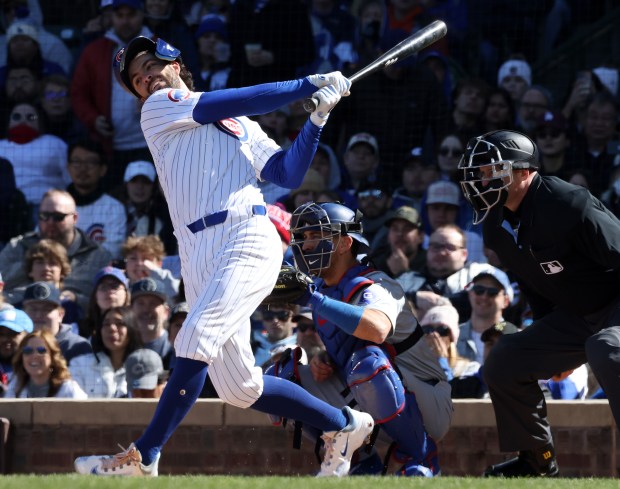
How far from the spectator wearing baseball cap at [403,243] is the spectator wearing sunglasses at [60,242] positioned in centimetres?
196

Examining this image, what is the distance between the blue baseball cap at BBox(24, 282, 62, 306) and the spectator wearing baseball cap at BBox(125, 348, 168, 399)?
3.40ft

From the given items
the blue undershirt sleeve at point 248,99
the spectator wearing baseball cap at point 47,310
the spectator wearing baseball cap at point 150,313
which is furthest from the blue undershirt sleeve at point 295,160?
the spectator wearing baseball cap at point 47,310

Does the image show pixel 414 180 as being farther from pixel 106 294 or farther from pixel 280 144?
pixel 106 294

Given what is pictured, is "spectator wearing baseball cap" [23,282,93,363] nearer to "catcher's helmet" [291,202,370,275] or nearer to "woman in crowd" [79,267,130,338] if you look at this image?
"woman in crowd" [79,267,130,338]

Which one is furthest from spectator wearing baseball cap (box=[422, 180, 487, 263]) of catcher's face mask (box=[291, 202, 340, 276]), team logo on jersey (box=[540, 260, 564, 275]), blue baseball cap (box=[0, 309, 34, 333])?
team logo on jersey (box=[540, 260, 564, 275])

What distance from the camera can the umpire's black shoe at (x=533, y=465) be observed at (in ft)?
17.5

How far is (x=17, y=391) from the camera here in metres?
7.06

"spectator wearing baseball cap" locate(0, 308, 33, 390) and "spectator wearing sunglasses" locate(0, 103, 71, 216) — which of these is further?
"spectator wearing sunglasses" locate(0, 103, 71, 216)

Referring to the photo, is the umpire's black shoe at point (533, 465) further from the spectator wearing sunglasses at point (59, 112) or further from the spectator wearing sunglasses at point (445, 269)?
the spectator wearing sunglasses at point (59, 112)

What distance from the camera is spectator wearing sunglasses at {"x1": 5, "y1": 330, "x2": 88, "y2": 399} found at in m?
6.95

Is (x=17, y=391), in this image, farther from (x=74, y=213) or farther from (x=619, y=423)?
(x=619, y=423)

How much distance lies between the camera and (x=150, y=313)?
783cm

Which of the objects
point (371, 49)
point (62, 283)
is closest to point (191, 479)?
point (62, 283)

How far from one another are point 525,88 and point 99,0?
3686mm
